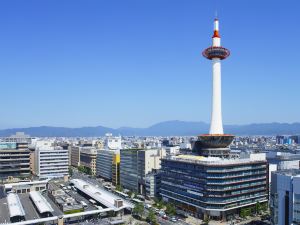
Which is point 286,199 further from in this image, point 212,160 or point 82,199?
point 82,199

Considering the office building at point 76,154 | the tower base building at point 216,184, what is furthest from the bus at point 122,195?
the office building at point 76,154

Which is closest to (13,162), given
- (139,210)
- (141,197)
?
(141,197)

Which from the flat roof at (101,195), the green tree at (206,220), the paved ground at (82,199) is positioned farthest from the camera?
the paved ground at (82,199)

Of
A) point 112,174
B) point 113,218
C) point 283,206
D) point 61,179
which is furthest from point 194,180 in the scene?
point 61,179

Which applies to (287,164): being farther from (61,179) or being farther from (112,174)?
(61,179)

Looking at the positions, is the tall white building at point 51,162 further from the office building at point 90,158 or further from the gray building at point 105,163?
the office building at point 90,158

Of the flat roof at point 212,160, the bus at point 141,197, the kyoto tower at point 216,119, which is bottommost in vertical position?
the bus at point 141,197

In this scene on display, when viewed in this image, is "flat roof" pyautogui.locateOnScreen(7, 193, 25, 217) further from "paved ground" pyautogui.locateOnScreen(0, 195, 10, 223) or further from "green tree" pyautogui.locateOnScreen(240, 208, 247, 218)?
"green tree" pyautogui.locateOnScreen(240, 208, 247, 218)
